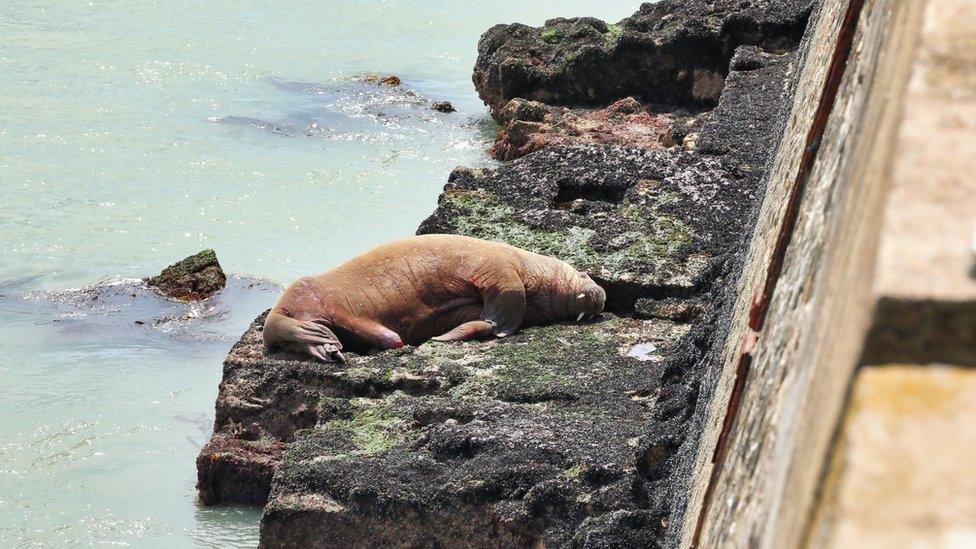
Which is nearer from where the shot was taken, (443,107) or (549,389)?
(549,389)

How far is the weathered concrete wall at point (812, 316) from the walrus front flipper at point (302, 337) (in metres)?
3.35

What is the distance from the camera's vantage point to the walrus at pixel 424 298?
5.87m

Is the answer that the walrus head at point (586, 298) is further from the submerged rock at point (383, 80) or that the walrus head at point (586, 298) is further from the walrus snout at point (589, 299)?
the submerged rock at point (383, 80)

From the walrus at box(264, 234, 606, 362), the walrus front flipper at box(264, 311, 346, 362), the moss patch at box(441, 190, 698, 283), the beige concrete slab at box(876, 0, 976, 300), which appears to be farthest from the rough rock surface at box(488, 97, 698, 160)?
the beige concrete slab at box(876, 0, 976, 300)

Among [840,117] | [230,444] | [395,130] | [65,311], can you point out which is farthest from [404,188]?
[840,117]

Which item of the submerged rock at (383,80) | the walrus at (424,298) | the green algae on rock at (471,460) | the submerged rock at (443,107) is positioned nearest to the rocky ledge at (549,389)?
the green algae on rock at (471,460)

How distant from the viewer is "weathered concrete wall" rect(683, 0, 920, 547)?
3.29 ft

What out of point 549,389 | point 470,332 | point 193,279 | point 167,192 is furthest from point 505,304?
point 167,192

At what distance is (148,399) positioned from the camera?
261 inches

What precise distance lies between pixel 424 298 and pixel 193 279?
224 cm

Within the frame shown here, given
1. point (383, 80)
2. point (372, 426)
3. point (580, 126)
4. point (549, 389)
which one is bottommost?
point (372, 426)

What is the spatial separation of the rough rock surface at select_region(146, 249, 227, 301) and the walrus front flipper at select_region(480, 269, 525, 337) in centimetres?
247

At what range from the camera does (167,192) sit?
9859 millimetres

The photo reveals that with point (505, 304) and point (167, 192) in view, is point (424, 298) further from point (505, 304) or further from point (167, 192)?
point (167, 192)
